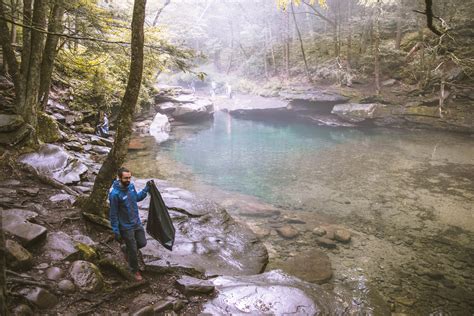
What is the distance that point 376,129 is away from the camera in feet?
72.0

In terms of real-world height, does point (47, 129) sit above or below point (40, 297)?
above

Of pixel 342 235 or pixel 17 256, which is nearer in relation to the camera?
pixel 17 256

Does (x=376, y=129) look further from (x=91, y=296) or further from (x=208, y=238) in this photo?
(x=91, y=296)

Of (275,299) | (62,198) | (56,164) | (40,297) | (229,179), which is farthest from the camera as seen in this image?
(229,179)

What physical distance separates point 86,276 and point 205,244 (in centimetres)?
294

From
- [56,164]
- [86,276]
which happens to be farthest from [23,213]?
[56,164]

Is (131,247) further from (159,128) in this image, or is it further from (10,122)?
(159,128)

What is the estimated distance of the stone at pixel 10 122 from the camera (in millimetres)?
7285

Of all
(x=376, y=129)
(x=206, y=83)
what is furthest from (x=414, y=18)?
(x=206, y=83)

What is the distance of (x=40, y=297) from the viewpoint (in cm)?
369

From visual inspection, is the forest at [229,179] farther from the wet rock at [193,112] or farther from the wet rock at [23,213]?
the wet rock at [193,112]

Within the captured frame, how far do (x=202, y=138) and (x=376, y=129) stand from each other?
1225 centimetres

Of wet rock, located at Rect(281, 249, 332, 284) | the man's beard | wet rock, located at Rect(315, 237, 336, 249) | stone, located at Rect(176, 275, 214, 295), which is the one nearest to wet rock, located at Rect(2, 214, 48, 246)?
the man's beard

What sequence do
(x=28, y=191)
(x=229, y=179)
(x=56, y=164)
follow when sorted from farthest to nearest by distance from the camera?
(x=229, y=179) → (x=56, y=164) → (x=28, y=191)
